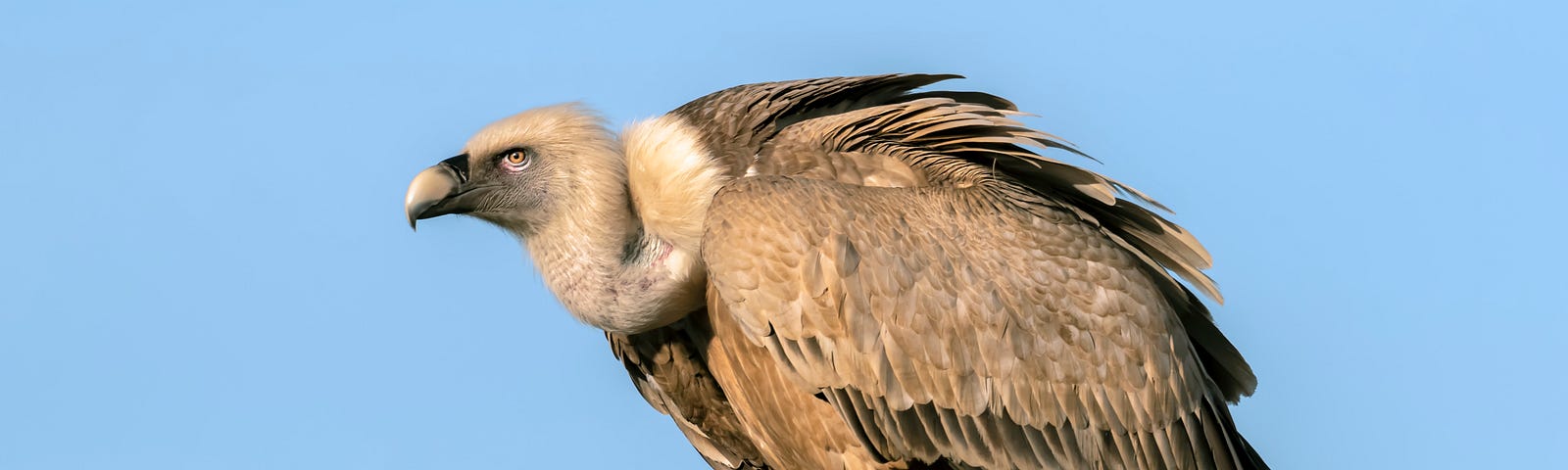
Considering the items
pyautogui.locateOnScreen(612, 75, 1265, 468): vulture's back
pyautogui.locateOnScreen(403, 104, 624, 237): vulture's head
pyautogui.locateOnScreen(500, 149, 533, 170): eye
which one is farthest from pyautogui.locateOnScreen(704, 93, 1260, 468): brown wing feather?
pyautogui.locateOnScreen(500, 149, 533, 170): eye

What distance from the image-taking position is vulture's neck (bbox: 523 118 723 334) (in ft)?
27.2

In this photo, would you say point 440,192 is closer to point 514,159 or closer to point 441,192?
point 441,192

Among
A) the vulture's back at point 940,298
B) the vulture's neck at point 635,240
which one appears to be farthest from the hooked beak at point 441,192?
the vulture's back at point 940,298

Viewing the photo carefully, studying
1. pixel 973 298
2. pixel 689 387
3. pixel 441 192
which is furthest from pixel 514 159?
pixel 973 298

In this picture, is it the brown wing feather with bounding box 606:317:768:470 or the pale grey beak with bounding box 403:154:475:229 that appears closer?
the pale grey beak with bounding box 403:154:475:229

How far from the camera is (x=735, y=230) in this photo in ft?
25.3

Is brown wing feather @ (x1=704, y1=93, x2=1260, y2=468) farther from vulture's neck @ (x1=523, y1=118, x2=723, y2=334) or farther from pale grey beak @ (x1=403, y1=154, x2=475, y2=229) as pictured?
pale grey beak @ (x1=403, y1=154, x2=475, y2=229)

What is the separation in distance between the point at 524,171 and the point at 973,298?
85.9 inches

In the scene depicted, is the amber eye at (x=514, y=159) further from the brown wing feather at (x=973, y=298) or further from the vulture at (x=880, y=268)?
the brown wing feather at (x=973, y=298)

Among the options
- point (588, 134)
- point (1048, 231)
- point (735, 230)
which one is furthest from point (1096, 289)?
point (588, 134)

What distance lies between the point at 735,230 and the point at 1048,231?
1.44 meters

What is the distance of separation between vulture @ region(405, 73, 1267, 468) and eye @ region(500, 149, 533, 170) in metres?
0.02

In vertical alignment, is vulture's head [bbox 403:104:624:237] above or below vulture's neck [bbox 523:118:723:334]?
above

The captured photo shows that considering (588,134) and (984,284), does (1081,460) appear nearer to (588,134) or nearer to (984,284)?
(984,284)
